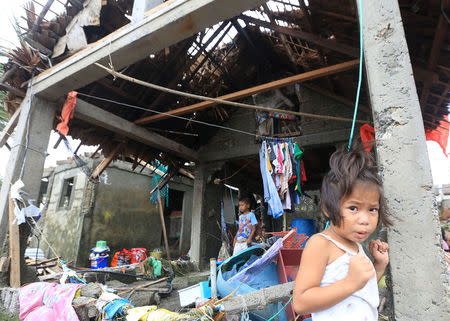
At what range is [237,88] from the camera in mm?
7312

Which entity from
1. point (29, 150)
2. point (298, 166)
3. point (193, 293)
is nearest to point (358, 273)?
point (193, 293)

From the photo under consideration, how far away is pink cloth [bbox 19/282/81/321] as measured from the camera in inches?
127

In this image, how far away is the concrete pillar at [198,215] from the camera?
7.21m

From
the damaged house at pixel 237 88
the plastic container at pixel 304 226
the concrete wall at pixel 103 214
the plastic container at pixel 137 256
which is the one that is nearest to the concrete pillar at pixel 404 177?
the damaged house at pixel 237 88

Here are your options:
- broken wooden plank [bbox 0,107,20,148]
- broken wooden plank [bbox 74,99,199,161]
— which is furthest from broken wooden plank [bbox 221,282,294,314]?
broken wooden plank [bbox 0,107,20,148]

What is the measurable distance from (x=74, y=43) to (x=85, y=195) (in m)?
7.49

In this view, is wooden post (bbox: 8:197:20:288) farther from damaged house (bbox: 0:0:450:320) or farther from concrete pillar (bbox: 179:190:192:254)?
concrete pillar (bbox: 179:190:192:254)

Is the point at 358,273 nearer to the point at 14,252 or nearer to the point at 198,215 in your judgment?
the point at 14,252

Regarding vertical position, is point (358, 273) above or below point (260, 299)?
above

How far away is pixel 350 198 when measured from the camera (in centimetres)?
128

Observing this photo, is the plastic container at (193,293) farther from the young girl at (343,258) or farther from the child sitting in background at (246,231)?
the young girl at (343,258)

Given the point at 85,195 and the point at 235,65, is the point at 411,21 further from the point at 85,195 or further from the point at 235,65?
the point at 85,195

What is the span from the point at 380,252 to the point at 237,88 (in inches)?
248

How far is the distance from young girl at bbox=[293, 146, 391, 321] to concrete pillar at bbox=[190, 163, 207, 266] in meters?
6.25
